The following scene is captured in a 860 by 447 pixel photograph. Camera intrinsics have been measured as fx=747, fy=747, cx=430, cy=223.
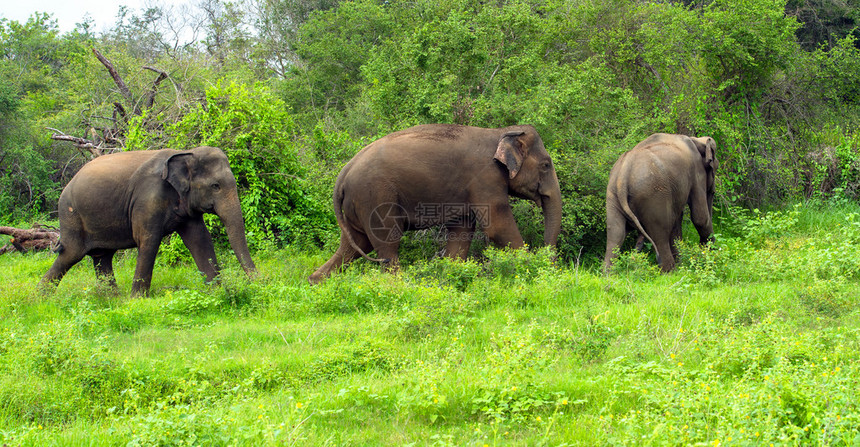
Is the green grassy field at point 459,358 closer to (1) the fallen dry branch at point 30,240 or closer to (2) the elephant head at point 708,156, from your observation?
(2) the elephant head at point 708,156

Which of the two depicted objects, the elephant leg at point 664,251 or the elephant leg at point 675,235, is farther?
the elephant leg at point 675,235

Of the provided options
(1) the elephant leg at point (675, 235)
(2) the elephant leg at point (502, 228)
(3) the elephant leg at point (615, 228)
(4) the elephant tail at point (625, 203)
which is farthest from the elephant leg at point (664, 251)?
(2) the elephant leg at point (502, 228)

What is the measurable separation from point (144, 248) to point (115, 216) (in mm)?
745

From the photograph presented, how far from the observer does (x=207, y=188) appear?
975 centimetres

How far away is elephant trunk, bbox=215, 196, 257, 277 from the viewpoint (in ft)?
31.7

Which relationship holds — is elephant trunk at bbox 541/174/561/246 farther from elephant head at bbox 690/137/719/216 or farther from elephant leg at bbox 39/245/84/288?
elephant leg at bbox 39/245/84/288

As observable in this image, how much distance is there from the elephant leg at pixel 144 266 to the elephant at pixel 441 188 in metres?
2.10

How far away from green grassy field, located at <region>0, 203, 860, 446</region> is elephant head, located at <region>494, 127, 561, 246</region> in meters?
1.35

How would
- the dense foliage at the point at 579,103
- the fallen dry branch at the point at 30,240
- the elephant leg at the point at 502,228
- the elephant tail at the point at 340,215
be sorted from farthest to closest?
the fallen dry branch at the point at 30,240 < the dense foliage at the point at 579,103 < the elephant tail at the point at 340,215 < the elephant leg at the point at 502,228

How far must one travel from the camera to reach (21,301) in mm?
8719

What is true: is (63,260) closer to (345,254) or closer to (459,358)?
(345,254)

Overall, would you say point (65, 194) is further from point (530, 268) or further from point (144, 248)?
point (530, 268)

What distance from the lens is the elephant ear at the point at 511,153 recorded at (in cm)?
1004

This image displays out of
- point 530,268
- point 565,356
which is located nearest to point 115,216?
point 530,268
